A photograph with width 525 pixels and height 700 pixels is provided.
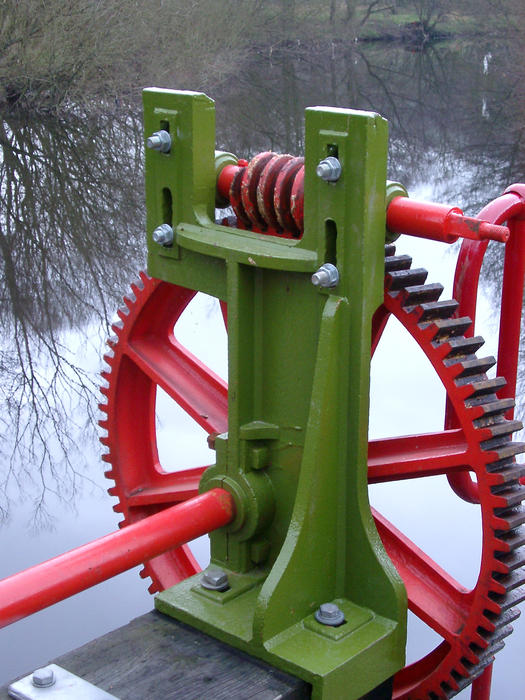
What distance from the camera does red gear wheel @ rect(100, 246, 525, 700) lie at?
2.14 meters

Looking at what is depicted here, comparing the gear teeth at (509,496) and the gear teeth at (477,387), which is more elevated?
the gear teeth at (477,387)

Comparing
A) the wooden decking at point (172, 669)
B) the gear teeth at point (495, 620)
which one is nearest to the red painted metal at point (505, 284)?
the gear teeth at point (495, 620)

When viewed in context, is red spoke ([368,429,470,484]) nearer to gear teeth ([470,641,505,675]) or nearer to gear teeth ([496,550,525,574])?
gear teeth ([496,550,525,574])

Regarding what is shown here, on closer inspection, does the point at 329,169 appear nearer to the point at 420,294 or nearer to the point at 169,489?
the point at 420,294

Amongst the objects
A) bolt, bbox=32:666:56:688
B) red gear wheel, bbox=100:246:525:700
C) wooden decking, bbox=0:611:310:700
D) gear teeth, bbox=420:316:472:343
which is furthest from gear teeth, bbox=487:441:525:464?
bolt, bbox=32:666:56:688

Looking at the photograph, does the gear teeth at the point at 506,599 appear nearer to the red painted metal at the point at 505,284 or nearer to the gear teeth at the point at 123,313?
the red painted metal at the point at 505,284

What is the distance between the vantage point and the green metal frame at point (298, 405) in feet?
6.66

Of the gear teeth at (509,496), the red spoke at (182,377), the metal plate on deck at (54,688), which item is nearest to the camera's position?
the metal plate on deck at (54,688)

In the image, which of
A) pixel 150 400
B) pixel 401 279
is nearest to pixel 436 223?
pixel 401 279

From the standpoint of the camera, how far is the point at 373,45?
20.8 metres

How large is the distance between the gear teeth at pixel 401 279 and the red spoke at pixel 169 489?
0.77 m

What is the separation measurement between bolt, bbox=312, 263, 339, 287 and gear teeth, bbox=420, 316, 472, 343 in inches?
9.7

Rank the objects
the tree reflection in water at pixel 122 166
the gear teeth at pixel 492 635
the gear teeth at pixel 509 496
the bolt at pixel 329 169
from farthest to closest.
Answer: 1. the tree reflection in water at pixel 122 166
2. the gear teeth at pixel 492 635
3. the gear teeth at pixel 509 496
4. the bolt at pixel 329 169

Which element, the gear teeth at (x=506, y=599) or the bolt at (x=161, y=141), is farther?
the bolt at (x=161, y=141)
